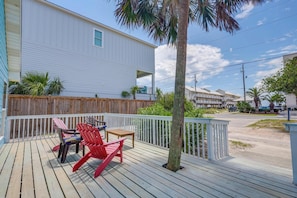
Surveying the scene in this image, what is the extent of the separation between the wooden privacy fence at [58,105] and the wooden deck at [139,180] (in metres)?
3.99

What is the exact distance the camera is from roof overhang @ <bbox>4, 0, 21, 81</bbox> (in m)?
3.47

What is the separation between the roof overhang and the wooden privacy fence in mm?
1553

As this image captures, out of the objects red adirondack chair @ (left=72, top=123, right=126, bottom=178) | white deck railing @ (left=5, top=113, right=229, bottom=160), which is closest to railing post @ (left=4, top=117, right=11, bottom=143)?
white deck railing @ (left=5, top=113, right=229, bottom=160)

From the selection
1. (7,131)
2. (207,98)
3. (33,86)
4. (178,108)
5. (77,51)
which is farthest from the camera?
(207,98)

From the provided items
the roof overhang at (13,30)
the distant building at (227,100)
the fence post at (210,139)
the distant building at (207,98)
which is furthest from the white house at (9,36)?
the distant building at (227,100)

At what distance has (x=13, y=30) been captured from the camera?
164 inches

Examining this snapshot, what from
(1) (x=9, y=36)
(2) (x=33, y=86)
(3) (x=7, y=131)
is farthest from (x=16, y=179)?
(2) (x=33, y=86)

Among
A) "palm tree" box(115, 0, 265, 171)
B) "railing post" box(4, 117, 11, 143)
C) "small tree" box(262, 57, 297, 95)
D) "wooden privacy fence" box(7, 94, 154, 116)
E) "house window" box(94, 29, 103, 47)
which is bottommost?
"railing post" box(4, 117, 11, 143)

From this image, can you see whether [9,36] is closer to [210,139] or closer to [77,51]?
[210,139]

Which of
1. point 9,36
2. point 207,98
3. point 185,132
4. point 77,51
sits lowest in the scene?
point 185,132

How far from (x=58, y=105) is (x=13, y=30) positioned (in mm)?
4223

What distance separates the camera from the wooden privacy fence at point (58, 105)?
6570mm

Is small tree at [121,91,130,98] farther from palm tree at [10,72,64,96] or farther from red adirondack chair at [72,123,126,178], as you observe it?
red adirondack chair at [72,123,126,178]

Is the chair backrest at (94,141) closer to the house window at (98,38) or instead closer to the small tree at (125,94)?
the small tree at (125,94)
